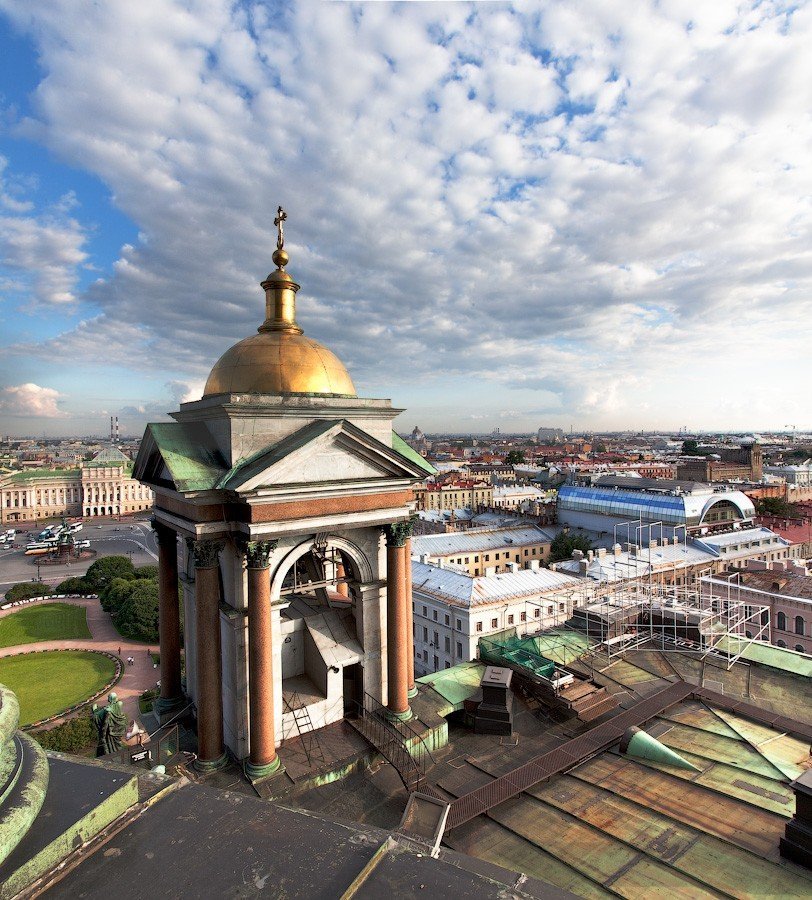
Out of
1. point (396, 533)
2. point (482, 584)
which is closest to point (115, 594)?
point (482, 584)

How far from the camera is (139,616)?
54562 mm

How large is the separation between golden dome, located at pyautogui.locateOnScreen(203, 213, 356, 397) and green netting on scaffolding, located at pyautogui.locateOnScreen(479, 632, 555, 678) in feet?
35.7

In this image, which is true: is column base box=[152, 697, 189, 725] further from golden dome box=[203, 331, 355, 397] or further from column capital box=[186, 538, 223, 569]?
golden dome box=[203, 331, 355, 397]

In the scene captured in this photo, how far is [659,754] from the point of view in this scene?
13.3 metres

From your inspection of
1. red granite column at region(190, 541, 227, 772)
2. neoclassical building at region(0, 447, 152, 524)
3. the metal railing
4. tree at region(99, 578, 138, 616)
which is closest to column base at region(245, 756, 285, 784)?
red granite column at region(190, 541, 227, 772)

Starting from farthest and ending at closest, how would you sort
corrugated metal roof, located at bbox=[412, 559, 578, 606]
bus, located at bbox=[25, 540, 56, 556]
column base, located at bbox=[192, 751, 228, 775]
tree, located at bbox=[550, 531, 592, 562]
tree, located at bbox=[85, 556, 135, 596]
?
bus, located at bbox=[25, 540, 56, 556] < tree, located at bbox=[550, 531, 592, 562] < tree, located at bbox=[85, 556, 135, 596] < corrugated metal roof, located at bbox=[412, 559, 578, 606] < column base, located at bbox=[192, 751, 228, 775]

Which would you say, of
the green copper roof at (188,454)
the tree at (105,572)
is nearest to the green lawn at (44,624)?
the tree at (105,572)

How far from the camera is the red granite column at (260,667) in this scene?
12609 millimetres

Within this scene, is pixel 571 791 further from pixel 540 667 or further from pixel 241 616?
pixel 241 616

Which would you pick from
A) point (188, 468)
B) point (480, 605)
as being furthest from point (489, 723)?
point (480, 605)

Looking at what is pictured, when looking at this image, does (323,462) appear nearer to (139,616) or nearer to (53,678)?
(53,678)

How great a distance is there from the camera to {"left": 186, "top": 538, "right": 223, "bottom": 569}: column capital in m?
12.9

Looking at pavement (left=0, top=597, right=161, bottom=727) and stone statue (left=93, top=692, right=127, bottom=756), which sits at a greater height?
stone statue (left=93, top=692, right=127, bottom=756)

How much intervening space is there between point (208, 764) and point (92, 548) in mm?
106013
